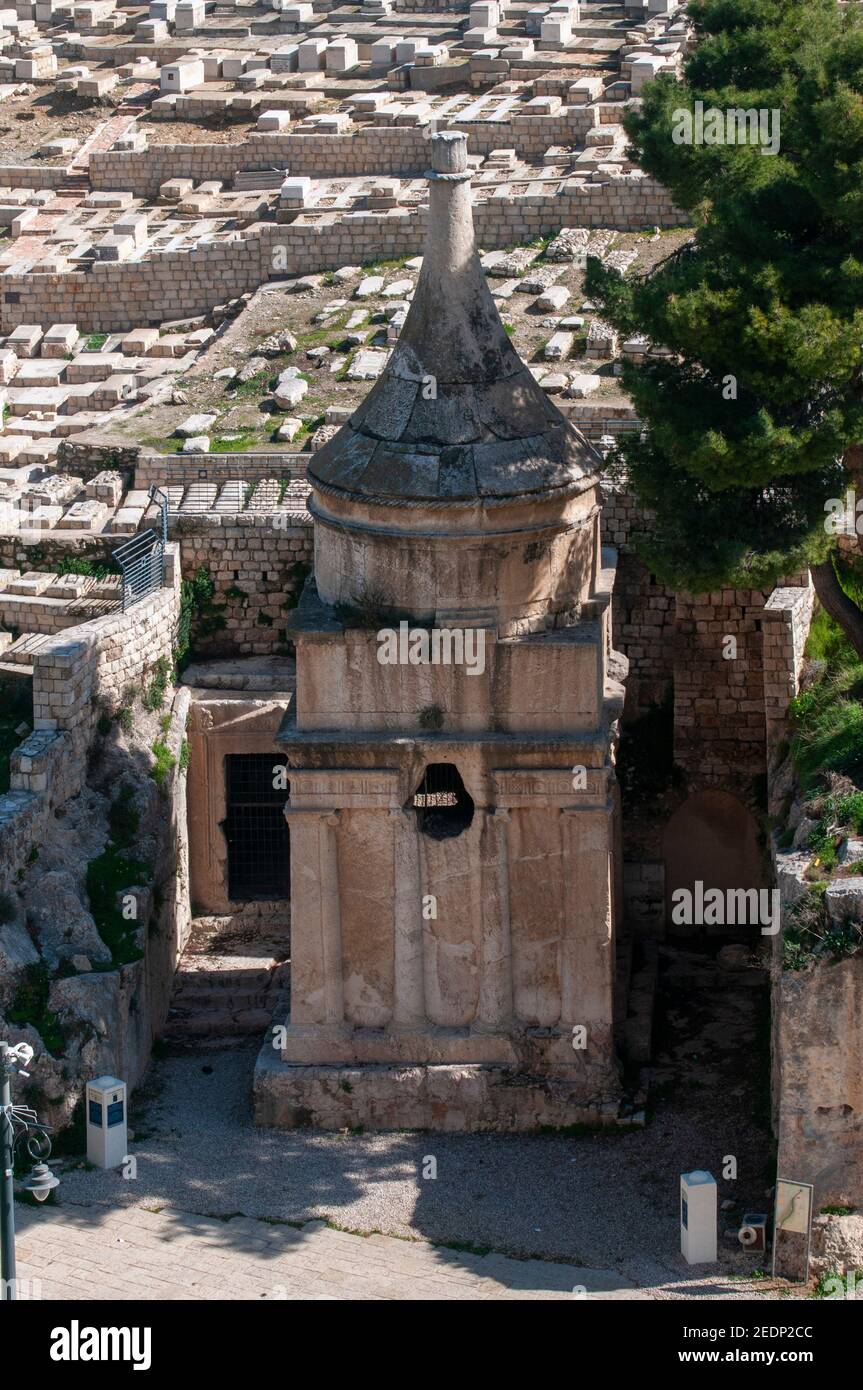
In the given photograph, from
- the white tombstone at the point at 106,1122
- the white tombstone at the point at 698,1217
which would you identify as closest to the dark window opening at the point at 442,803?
the white tombstone at the point at 106,1122

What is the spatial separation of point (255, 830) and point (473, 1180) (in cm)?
779

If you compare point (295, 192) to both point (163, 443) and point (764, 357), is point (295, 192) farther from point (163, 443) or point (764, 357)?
point (764, 357)

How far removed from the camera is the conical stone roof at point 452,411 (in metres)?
30.5

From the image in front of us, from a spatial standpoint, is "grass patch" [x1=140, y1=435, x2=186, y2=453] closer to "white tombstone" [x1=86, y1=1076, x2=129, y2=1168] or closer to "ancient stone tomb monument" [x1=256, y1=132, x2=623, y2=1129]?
"ancient stone tomb monument" [x1=256, y1=132, x2=623, y2=1129]

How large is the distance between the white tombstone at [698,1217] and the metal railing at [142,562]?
10971 mm

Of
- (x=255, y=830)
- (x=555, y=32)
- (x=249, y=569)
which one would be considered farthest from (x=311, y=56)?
(x=255, y=830)

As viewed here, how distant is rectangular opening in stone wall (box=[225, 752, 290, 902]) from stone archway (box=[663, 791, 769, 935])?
4635 mm

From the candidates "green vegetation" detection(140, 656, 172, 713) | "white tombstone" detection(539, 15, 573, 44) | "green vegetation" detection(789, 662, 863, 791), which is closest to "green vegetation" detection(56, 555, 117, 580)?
"green vegetation" detection(140, 656, 172, 713)

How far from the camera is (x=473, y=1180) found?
31.1 metres

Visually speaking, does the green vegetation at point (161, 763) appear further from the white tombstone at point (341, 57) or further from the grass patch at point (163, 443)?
the white tombstone at point (341, 57)

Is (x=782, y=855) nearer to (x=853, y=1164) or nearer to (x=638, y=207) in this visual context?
(x=853, y=1164)

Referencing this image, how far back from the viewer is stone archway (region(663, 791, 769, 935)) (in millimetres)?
37156

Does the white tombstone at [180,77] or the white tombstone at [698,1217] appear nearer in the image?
the white tombstone at [698,1217]

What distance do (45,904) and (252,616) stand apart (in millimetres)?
6306
